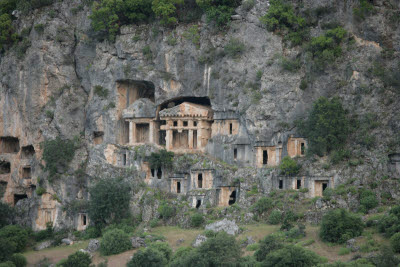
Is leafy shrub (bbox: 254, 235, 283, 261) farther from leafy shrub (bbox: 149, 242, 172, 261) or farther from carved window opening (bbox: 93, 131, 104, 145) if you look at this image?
carved window opening (bbox: 93, 131, 104, 145)

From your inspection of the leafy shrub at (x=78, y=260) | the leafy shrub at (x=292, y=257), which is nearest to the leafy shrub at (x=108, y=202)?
the leafy shrub at (x=78, y=260)

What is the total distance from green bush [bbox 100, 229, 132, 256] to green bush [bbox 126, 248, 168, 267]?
4.48 metres

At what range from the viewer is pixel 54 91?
258 ft

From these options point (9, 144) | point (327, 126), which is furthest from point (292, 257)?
point (9, 144)

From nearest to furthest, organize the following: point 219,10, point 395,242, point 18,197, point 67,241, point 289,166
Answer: point 395,242, point 289,166, point 67,241, point 219,10, point 18,197

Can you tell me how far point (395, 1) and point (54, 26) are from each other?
3215 cm

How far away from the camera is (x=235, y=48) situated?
7181 centimetres

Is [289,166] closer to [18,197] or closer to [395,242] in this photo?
[395,242]

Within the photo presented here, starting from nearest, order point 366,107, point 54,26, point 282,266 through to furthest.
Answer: point 282,266
point 366,107
point 54,26

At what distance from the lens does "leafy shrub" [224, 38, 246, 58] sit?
236ft

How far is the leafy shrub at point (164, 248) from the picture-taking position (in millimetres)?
61344

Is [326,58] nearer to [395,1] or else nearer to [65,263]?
[395,1]

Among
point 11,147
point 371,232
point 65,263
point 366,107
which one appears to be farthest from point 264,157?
point 11,147

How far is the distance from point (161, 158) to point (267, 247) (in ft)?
58.5
